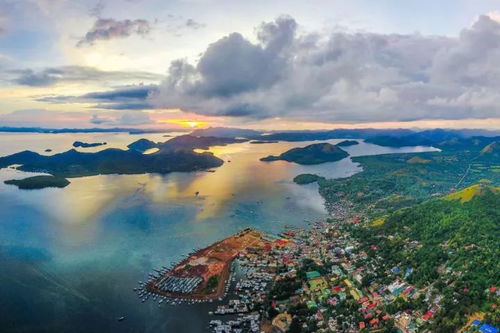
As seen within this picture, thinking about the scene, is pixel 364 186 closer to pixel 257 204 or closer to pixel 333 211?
pixel 333 211

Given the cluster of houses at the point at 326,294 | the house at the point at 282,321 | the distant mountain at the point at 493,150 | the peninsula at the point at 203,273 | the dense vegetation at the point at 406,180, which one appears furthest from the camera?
the distant mountain at the point at 493,150

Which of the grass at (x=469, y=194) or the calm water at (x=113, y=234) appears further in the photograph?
the grass at (x=469, y=194)

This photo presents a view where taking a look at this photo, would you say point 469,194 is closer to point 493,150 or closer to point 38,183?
point 38,183

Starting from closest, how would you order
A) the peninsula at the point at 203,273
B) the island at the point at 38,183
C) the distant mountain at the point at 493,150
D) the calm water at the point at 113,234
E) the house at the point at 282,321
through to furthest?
the house at the point at 282,321, the calm water at the point at 113,234, the peninsula at the point at 203,273, the island at the point at 38,183, the distant mountain at the point at 493,150

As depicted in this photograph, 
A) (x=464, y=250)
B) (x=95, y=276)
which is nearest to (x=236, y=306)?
(x=95, y=276)

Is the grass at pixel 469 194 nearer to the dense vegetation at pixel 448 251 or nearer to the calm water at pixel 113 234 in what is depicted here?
the dense vegetation at pixel 448 251

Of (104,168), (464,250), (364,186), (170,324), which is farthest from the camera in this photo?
(104,168)

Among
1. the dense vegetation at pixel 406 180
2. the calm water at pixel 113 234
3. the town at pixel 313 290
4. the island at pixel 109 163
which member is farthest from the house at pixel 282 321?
the island at pixel 109 163
